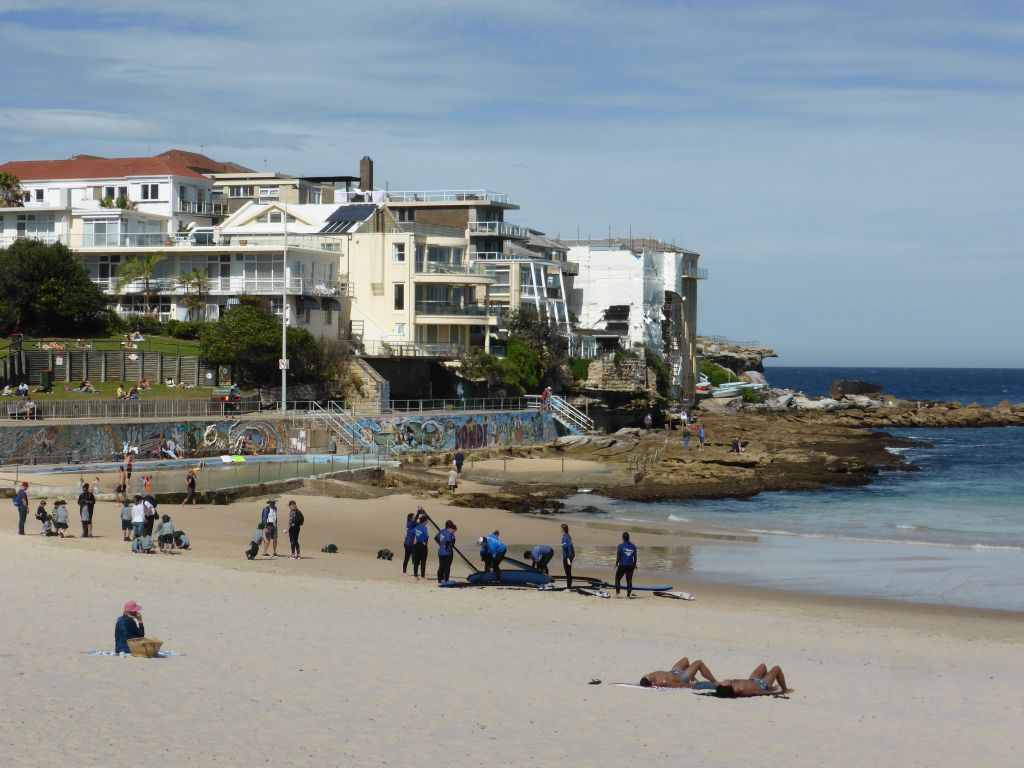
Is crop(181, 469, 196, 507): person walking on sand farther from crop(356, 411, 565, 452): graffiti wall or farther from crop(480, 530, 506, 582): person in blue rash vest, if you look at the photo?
crop(356, 411, 565, 452): graffiti wall

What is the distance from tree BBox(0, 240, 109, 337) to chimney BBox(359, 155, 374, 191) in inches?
1113

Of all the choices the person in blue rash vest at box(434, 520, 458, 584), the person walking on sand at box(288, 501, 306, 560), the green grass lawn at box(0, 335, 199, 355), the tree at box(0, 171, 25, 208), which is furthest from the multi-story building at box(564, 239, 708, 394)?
the person in blue rash vest at box(434, 520, 458, 584)

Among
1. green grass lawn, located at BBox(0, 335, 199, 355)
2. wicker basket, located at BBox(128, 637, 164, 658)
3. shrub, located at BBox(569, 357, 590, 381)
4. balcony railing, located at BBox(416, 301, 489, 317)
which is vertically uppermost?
balcony railing, located at BBox(416, 301, 489, 317)

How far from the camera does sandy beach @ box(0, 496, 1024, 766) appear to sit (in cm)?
1376

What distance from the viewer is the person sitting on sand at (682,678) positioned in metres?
16.9

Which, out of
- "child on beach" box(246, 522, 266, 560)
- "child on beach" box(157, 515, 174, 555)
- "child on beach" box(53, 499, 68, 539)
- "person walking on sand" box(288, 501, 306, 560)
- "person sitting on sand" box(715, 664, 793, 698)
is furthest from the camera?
"child on beach" box(53, 499, 68, 539)

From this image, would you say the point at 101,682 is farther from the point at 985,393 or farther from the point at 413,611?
the point at 985,393

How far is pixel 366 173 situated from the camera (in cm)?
8531

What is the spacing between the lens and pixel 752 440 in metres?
69.4

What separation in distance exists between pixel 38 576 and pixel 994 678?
52.7 feet

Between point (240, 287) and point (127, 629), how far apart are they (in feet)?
158

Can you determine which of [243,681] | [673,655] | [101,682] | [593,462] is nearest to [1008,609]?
[673,655]

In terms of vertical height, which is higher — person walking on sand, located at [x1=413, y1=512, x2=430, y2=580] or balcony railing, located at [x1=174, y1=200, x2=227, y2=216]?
balcony railing, located at [x1=174, y1=200, x2=227, y2=216]

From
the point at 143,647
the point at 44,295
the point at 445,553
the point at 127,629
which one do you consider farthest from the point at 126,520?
the point at 44,295
